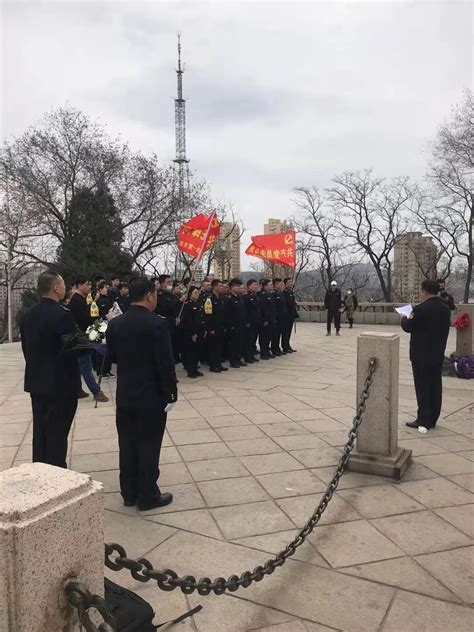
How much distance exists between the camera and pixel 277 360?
11359 mm

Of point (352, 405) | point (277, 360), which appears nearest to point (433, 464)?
point (352, 405)

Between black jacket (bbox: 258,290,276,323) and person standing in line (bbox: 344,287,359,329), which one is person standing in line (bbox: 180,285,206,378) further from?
person standing in line (bbox: 344,287,359,329)

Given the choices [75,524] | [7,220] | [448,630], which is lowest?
[448,630]

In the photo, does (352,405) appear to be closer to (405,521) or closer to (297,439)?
(297,439)

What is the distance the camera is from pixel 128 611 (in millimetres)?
2094

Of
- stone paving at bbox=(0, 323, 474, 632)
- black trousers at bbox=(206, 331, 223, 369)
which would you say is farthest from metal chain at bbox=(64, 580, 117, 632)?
black trousers at bbox=(206, 331, 223, 369)

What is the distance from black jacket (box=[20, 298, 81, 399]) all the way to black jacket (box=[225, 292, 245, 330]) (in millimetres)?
6125

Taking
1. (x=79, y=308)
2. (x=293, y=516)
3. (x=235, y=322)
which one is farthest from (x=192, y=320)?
(x=293, y=516)

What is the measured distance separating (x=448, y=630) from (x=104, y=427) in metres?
4.50

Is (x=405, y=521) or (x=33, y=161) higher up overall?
(x=33, y=161)

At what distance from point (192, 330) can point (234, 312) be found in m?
1.33

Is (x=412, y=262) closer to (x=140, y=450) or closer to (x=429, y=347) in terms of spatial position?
(x=429, y=347)

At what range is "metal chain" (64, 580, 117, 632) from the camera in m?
1.53

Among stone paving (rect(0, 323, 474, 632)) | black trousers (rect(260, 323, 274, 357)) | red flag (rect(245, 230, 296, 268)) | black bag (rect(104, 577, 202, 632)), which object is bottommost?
stone paving (rect(0, 323, 474, 632))
